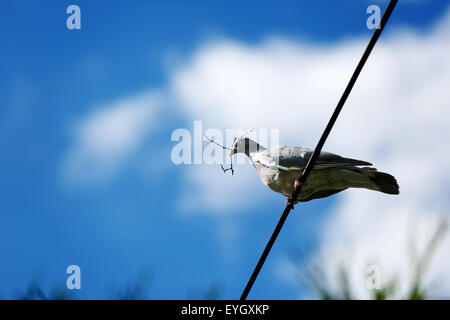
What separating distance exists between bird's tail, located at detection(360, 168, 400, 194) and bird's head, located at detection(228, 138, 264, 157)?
1384mm

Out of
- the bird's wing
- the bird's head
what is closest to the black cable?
the bird's wing

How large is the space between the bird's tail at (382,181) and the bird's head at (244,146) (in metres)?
1.38

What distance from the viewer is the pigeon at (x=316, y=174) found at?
4.90 metres

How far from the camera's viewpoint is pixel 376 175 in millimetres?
4906

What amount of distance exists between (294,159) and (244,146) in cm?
91

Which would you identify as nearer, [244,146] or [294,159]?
[294,159]

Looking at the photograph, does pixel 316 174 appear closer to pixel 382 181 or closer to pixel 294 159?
pixel 294 159

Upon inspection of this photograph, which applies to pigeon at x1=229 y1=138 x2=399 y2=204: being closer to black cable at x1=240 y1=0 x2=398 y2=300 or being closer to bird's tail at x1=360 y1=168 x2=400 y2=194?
bird's tail at x1=360 y1=168 x2=400 y2=194

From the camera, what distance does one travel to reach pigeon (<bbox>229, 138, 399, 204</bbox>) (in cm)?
490

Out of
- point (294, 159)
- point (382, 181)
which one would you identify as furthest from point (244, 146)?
point (382, 181)

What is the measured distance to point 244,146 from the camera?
601cm
